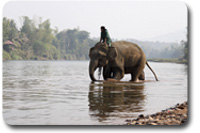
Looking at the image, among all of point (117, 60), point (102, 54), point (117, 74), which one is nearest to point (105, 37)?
point (102, 54)

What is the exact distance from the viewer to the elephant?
44.0 ft

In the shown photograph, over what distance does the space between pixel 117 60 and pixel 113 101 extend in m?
4.63

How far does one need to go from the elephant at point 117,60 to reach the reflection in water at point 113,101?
1.31m

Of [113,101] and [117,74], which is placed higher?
[117,74]

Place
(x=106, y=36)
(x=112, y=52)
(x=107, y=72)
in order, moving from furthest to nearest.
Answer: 1. (x=107, y=72)
2. (x=112, y=52)
3. (x=106, y=36)

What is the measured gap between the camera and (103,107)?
27.5ft

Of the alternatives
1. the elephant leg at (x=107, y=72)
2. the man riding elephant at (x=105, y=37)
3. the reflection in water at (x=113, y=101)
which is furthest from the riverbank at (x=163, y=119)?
the elephant leg at (x=107, y=72)

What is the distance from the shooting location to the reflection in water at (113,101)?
7805 mm

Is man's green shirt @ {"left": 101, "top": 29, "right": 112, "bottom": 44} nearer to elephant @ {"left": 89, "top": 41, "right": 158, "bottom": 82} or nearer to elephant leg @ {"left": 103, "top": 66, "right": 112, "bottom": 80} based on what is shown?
elephant @ {"left": 89, "top": 41, "right": 158, "bottom": 82}

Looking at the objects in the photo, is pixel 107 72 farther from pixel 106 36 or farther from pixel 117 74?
pixel 106 36

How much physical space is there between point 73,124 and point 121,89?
15.4ft

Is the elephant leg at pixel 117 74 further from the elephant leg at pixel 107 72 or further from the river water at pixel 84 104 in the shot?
the river water at pixel 84 104

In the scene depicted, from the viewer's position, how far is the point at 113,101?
30.3 ft

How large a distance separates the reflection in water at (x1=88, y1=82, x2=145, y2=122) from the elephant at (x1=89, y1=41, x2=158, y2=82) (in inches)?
51.7
